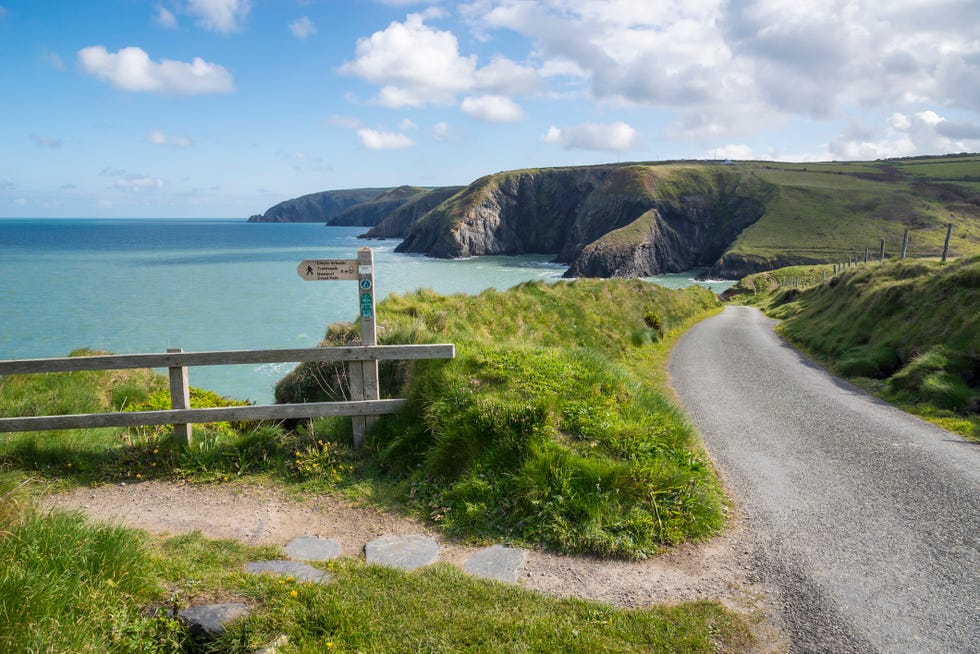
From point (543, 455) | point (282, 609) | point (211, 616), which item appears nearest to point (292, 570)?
point (282, 609)

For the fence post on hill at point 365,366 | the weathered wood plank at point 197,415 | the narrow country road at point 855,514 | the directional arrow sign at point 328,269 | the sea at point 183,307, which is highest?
the directional arrow sign at point 328,269

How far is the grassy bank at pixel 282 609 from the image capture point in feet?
12.4

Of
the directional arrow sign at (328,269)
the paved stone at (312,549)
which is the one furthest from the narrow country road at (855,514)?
the directional arrow sign at (328,269)

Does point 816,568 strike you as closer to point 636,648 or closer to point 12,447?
point 636,648

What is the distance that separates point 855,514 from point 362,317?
262 inches

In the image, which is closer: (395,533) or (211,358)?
(395,533)

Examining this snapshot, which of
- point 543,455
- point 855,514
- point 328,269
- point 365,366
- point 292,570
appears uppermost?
point 328,269

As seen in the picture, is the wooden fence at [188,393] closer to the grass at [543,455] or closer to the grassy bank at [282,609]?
the grass at [543,455]

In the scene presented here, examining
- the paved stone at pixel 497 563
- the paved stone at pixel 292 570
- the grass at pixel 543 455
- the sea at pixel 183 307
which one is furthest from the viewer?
the sea at pixel 183 307

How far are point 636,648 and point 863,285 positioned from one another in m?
28.2

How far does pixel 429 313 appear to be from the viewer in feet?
45.0

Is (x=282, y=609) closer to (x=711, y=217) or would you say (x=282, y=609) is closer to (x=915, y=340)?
(x=915, y=340)

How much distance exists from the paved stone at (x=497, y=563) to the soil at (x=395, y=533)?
0.34ft

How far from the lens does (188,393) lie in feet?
25.4
